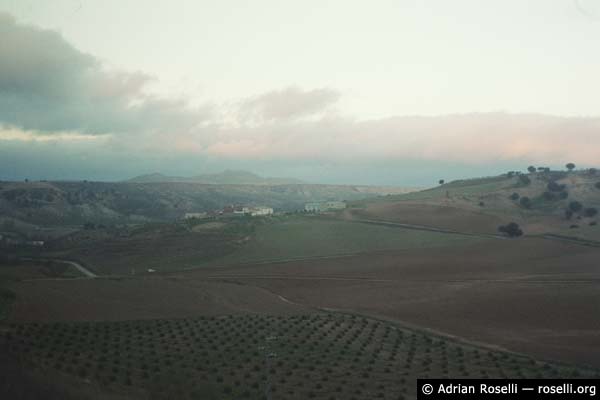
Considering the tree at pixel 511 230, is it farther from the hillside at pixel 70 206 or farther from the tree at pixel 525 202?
the hillside at pixel 70 206

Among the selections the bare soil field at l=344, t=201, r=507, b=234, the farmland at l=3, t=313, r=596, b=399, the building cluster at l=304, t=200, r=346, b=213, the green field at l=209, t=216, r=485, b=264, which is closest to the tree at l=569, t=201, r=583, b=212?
the bare soil field at l=344, t=201, r=507, b=234

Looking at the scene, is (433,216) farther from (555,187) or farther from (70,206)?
(70,206)

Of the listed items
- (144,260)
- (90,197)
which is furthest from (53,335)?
(90,197)

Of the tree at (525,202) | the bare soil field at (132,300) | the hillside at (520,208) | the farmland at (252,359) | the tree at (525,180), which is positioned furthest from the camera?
the tree at (525,180)

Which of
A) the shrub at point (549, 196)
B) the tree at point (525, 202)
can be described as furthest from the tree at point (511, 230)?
the shrub at point (549, 196)

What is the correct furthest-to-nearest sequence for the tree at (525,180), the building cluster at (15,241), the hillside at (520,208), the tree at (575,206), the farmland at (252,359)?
the tree at (525,180)
the tree at (575,206)
the hillside at (520,208)
the building cluster at (15,241)
the farmland at (252,359)

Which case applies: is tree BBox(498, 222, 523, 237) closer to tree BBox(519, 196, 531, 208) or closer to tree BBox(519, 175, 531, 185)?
tree BBox(519, 196, 531, 208)
